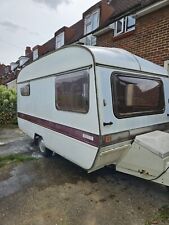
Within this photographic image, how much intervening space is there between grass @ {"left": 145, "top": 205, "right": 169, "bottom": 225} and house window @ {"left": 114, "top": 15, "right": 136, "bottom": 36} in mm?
6650

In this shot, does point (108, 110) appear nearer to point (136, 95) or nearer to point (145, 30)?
point (136, 95)

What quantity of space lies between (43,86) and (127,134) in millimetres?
2690

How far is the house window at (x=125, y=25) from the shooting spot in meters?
7.85

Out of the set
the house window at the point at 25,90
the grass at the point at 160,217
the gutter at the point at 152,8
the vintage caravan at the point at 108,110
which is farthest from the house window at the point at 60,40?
the grass at the point at 160,217

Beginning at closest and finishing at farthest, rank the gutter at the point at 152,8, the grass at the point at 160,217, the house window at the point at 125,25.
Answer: the grass at the point at 160,217
the gutter at the point at 152,8
the house window at the point at 125,25

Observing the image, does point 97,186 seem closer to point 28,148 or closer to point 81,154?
point 81,154

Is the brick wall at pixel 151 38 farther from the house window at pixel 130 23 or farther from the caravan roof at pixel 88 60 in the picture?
the caravan roof at pixel 88 60

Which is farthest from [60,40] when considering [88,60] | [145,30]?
[88,60]

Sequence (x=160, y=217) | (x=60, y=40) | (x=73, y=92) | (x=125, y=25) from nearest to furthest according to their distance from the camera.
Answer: (x=160, y=217) → (x=73, y=92) → (x=125, y=25) → (x=60, y=40)

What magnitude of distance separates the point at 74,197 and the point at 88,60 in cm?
261

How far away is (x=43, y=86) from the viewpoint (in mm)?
5324

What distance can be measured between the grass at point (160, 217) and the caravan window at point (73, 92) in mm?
2111

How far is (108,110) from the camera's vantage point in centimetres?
348

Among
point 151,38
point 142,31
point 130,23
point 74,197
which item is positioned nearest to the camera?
point 74,197
